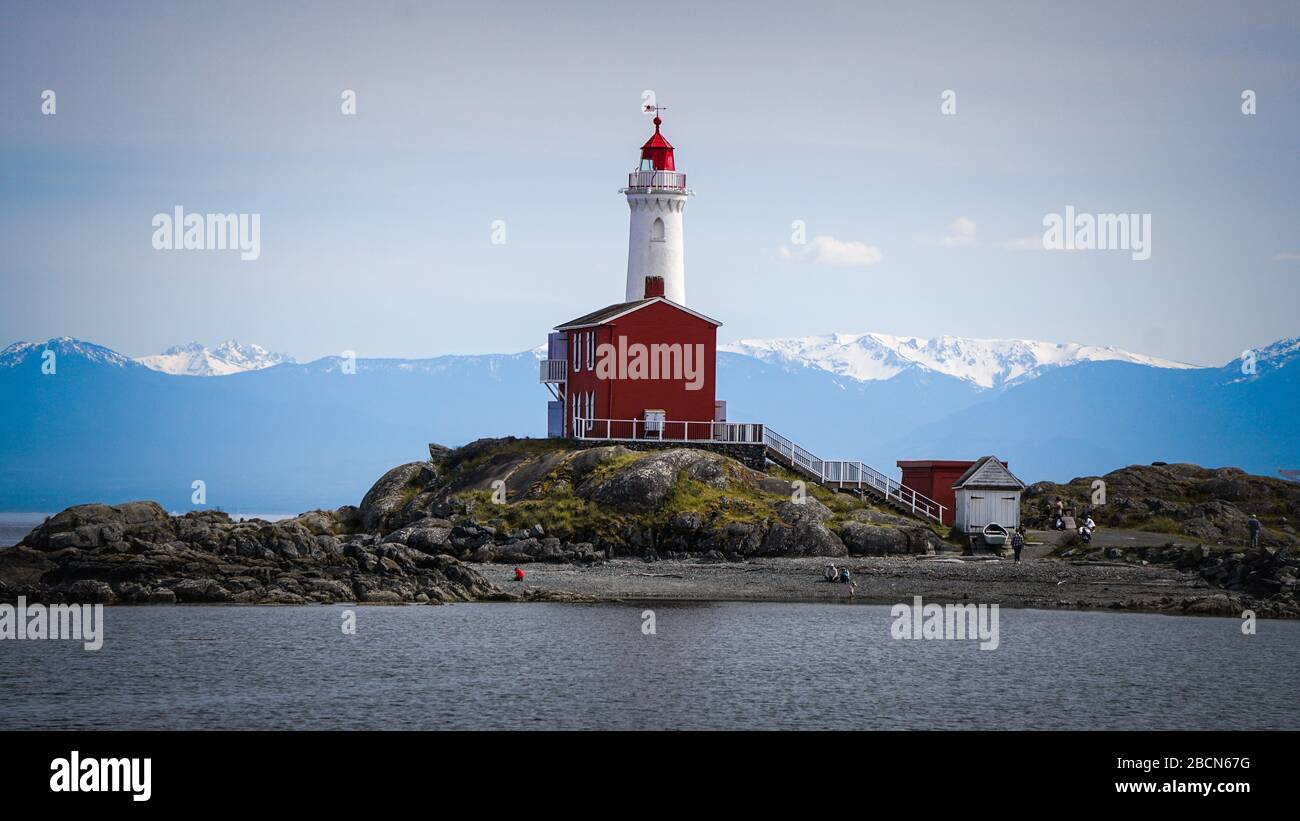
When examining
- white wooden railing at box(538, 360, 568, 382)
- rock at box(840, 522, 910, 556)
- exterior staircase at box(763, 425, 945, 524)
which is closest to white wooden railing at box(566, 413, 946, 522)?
exterior staircase at box(763, 425, 945, 524)

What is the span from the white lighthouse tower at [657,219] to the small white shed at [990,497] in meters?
17.2

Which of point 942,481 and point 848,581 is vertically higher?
point 942,481

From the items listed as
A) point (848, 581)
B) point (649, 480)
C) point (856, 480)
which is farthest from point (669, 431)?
point (848, 581)

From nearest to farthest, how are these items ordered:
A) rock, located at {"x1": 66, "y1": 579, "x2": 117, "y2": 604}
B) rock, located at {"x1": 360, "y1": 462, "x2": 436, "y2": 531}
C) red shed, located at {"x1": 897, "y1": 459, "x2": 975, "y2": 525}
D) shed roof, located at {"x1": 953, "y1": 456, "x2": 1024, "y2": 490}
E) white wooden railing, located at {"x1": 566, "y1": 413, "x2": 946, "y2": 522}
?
rock, located at {"x1": 66, "y1": 579, "x2": 117, "y2": 604} < shed roof, located at {"x1": 953, "y1": 456, "x2": 1024, "y2": 490} < red shed, located at {"x1": 897, "y1": 459, "x2": 975, "y2": 525} < white wooden railing, located at {"x1": 566, "y1": 413, "x2": 946, "y2": 522} < rock, located at {"x1": 360, "y1": 462, "x2": 436, "y2": 531}

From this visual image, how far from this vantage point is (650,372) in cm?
6819

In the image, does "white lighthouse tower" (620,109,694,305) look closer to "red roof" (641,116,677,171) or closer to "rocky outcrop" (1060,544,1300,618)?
"red roof" (641,116,677,171)

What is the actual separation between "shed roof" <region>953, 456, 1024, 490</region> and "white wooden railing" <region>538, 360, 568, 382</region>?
19.5 metres

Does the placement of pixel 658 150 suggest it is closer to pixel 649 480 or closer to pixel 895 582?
pixel 649 480

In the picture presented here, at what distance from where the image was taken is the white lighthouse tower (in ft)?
239

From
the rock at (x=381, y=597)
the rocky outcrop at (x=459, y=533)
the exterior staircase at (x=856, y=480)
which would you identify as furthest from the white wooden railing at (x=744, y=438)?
the rock at (x=381, y=597)

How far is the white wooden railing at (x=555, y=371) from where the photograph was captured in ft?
240

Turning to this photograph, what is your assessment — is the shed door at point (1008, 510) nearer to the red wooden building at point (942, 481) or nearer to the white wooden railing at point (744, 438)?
the red wooden building at point (942, 481)

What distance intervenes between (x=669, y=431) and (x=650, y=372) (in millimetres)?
2510
